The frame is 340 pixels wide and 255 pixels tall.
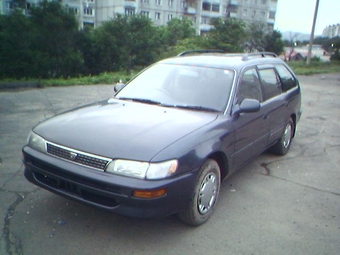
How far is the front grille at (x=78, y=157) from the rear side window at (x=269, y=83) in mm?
2680

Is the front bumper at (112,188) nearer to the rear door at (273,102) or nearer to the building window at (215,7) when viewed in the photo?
the rear door at (273,102)

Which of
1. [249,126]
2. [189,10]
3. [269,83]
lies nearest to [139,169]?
[249,126]

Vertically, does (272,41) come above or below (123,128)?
above

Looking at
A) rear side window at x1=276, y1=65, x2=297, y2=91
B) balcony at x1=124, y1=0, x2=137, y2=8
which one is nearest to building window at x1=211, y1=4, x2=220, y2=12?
balcony at x1=124, y1=0, x2=137, y2=8

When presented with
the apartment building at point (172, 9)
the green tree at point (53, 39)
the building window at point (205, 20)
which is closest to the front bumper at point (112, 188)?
the green tree at point (53, 39)

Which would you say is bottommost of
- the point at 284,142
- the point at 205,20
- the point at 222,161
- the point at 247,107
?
the point at 284,142

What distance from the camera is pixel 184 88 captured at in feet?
13.8

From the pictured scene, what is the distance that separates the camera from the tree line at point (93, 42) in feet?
111

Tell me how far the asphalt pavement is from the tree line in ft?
105

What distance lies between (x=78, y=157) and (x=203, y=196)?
128 cm

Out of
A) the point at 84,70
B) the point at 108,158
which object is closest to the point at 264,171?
the point at 108,158

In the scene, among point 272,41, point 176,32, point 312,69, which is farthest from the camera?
point 176,32

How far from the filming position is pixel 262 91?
15.3 feet

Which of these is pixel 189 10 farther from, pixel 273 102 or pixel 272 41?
pixel 273 102
